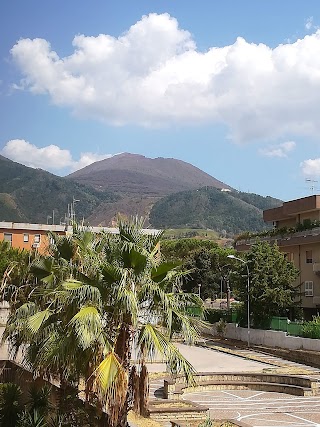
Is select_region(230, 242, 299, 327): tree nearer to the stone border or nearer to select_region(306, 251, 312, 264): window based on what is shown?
select_region(306, 251, 312, 264): window

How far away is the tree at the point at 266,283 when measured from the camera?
42.6 m

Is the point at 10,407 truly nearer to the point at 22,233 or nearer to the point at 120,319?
the point at 120,319

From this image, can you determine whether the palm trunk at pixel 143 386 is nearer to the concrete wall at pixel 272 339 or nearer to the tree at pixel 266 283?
the concrete wall at pixel 272 339

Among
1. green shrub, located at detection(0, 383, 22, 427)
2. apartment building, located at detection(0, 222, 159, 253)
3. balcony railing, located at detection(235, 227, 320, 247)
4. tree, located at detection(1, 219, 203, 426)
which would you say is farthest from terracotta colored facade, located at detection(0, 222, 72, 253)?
tree, located at detection(1, 219, 203, 426)

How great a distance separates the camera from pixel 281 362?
36906 mm


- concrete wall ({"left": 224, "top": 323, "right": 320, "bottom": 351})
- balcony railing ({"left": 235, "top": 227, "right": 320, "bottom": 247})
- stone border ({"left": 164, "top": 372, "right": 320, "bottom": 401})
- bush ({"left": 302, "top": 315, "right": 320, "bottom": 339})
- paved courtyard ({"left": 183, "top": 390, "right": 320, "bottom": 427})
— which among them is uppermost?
balcony railing ({"left": 235, "top": 227, "right": 320, "bottom": 247})

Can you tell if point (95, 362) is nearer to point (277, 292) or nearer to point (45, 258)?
point (45, 258)

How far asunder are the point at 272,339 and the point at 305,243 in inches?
354

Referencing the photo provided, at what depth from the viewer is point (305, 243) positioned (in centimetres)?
4694

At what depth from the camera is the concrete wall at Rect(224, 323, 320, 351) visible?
37684mm

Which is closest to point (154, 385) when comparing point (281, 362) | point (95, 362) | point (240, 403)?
point (240, 403)

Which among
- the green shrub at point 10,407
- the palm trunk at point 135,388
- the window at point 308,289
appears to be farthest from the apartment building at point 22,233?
the palm trunk at point 135,388

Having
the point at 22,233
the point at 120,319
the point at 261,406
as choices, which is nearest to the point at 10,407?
the point at 120,319

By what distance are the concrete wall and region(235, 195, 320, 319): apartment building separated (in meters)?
4.50
